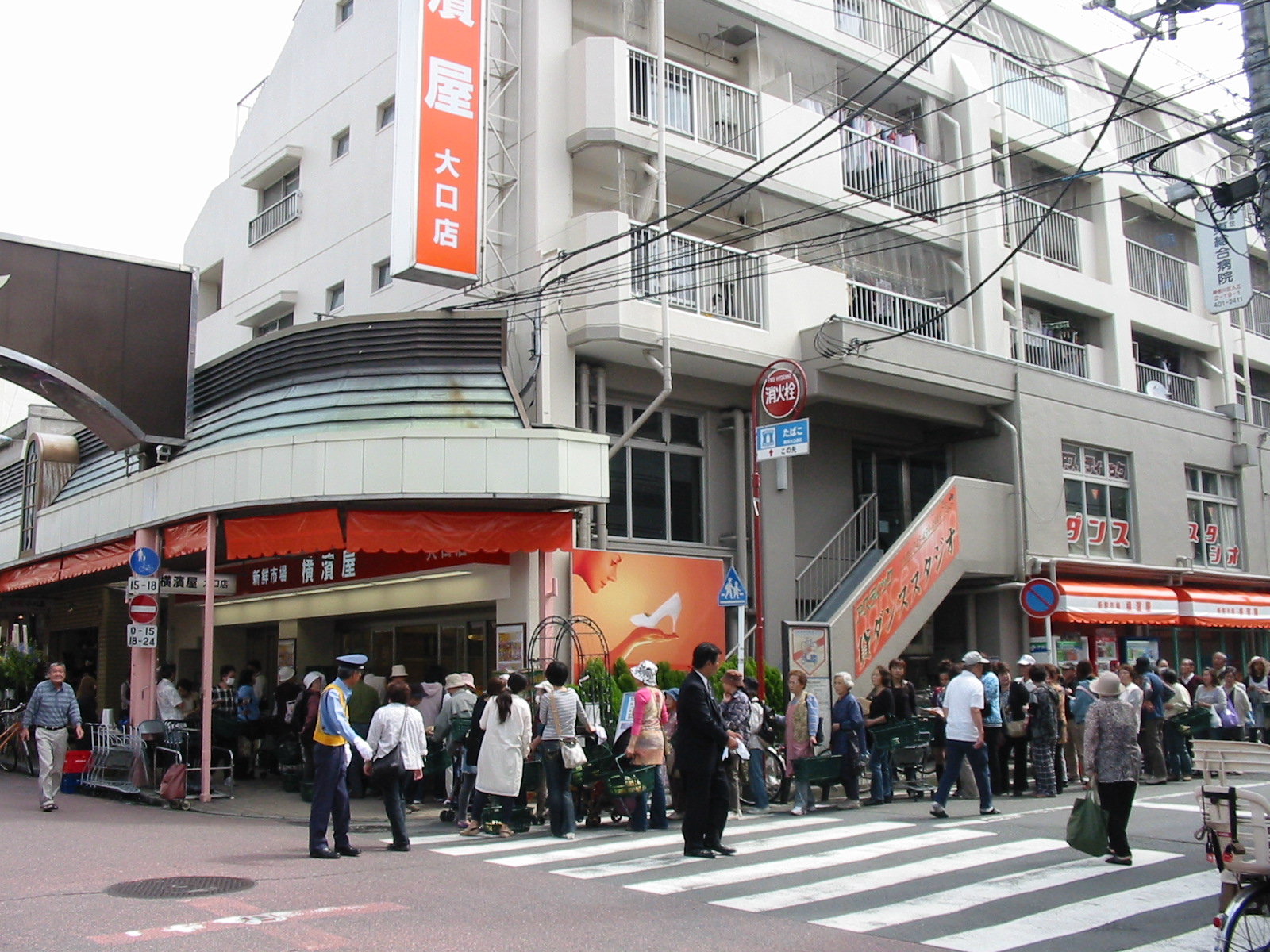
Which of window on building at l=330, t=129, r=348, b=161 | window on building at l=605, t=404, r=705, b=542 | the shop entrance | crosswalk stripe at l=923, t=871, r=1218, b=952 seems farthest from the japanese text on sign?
window on building at l=330, t=129, r=348, b=161

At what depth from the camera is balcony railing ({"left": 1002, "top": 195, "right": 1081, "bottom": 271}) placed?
24516mm

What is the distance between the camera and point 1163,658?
25609 millimetres

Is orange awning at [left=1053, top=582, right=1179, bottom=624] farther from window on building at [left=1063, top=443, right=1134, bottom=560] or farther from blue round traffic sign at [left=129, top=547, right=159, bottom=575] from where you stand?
blue round traffic sign at [left=129, top=547, right=159, bottom=575]

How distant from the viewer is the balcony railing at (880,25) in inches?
890

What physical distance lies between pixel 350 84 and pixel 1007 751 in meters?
16.5

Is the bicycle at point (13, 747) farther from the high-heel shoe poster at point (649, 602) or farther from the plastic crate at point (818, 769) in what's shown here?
the plastic crate at point (818, 769)

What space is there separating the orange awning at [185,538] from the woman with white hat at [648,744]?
694cm

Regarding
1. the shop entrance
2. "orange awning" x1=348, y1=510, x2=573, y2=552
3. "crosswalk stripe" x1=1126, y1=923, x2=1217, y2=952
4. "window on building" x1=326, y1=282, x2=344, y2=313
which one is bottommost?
"crosswalk stripe" x1=1126, y1=923, x2=1217, y2=952

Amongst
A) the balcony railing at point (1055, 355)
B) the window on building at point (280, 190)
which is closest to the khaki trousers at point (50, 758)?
the window on building at point (280, 190)

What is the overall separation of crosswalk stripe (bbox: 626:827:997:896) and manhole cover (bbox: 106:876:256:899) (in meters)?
3.04

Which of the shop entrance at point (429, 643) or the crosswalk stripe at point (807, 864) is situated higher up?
A: the shop entrance at point (429, 643)

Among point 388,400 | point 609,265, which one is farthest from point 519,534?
point 609,265

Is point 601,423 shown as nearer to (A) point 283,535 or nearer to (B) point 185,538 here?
(A) point 283,535

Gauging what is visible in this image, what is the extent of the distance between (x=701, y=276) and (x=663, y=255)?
35.1 inches
